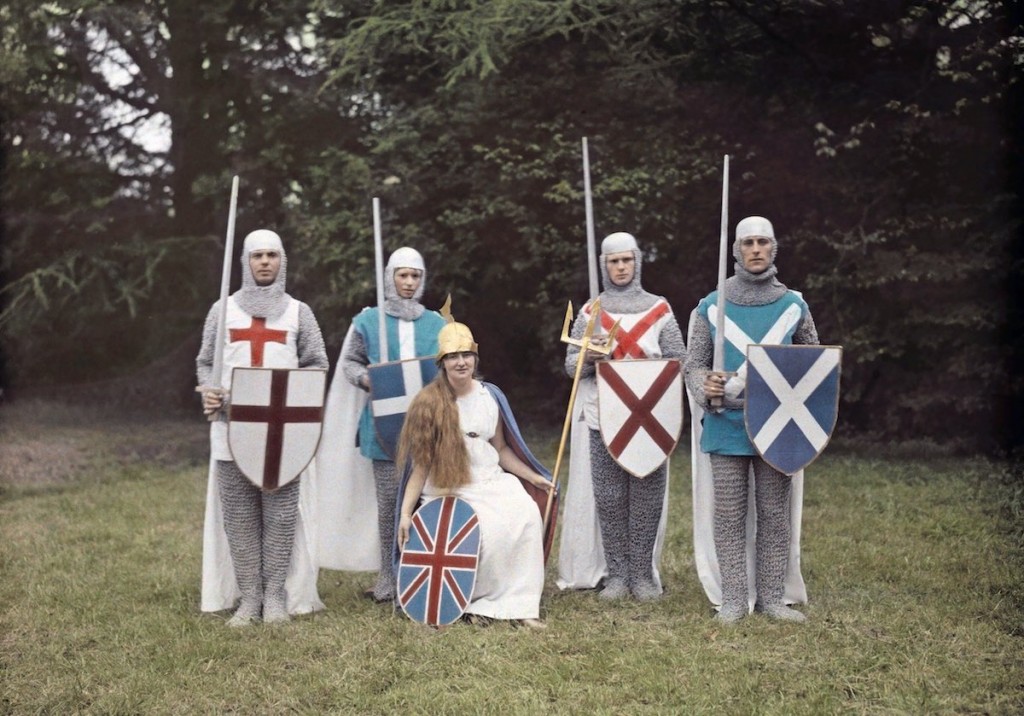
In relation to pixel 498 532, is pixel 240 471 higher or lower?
higher

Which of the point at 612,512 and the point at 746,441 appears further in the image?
the point at 612,512

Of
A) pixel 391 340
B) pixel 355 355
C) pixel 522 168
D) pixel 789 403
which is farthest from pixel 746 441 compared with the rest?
pixel 522 168

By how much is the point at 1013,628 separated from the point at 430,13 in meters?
7.37

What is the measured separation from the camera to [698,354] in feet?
15.8

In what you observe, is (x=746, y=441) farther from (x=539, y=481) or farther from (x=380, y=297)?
(x=380, y=297)

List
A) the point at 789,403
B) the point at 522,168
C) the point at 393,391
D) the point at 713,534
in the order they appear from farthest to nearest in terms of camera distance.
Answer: the point at 522,168 < the point at 393,391 < the point at 713,534 < the point at 789,403

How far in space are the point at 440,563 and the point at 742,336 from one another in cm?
156

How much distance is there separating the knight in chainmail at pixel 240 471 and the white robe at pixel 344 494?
0.65 meters

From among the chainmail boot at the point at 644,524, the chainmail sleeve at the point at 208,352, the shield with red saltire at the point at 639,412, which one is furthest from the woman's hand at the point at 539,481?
the chainmail sleeve at the point at 208,352

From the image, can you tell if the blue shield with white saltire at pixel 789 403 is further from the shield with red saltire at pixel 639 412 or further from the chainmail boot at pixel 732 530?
the shield with red saltire at pixel 639 412

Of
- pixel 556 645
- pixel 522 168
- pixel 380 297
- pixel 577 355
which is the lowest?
pixel 556 645

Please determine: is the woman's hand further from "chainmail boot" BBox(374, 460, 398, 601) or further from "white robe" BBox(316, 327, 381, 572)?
"white robe" BBox(316, 327, 381, 572)

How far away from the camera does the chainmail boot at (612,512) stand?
5.14m

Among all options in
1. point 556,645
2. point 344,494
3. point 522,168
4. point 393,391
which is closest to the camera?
point 556,645
